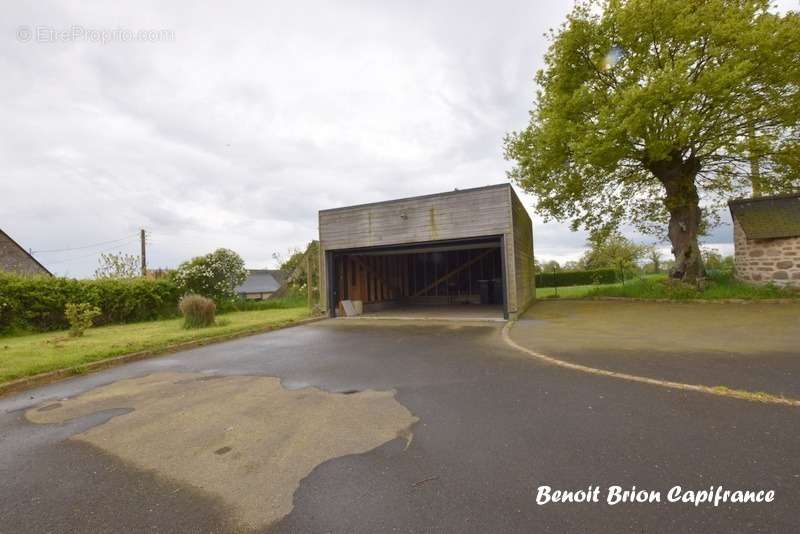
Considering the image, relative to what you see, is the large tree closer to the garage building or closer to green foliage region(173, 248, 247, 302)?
the garage building

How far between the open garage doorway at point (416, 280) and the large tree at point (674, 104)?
5.18 meters

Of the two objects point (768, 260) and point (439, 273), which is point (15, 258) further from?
point (768, 260)

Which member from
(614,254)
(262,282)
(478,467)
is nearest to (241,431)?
(478,467)

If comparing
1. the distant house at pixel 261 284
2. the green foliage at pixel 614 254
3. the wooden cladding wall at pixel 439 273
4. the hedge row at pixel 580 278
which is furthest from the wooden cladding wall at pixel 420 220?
the green foliage at pixel 614 254

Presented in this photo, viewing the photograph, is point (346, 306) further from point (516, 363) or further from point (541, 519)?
point (541, 519)

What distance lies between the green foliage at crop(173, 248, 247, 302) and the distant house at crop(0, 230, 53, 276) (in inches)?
538

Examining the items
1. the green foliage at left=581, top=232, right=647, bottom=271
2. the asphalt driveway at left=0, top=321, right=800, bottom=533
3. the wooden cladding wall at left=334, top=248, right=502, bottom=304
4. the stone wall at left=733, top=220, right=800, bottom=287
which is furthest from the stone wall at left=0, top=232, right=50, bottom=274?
the green foliage at left=581, top=232, right=647, bottom=271

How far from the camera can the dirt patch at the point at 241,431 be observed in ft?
8.41

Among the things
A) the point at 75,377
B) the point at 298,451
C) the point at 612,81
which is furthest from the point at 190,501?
the point at 612,81

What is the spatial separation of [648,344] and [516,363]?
271 cm

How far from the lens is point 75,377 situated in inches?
231

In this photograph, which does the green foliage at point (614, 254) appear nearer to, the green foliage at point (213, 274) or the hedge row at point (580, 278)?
the hedge row at point (580, 278)

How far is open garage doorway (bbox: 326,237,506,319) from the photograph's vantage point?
14.5 metres

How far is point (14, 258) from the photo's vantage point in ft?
79.4
